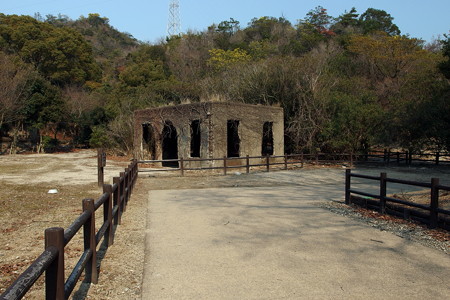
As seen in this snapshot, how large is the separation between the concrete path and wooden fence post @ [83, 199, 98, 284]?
608mm

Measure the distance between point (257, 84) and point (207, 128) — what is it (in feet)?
35.7

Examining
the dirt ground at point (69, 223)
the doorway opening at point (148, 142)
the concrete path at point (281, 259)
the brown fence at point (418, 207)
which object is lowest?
the dirt ground at point (69, 223)

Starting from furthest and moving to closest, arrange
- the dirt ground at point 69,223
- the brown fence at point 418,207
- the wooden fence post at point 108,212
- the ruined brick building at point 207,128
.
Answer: the ruined brick building at point 207,128
the brown fence at point 418,207
the wooden fence post at point 108,212
the dirt ground at point 69,223

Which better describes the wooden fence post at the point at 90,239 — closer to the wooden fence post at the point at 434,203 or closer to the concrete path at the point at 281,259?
the concrete path at the point at 281,259

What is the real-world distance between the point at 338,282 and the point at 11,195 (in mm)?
9830

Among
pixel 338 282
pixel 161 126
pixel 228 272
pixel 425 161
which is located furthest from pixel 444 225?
pixel 425 161

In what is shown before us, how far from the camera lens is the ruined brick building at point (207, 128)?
1898cm

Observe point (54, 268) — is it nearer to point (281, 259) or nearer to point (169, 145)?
point (281, 259)

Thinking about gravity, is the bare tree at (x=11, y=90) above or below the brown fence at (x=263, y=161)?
Result: above

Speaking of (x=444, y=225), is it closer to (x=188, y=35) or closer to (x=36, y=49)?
(x=36, y=49)

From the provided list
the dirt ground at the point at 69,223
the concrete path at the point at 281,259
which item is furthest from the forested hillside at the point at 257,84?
the concrete path at the point at 281,259

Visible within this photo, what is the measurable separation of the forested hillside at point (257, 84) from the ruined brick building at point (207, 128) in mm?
1979

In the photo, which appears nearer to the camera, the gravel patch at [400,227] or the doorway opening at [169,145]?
the gravel patch at [400,227]

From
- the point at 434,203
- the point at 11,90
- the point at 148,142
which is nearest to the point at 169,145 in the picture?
the point at 148,142
